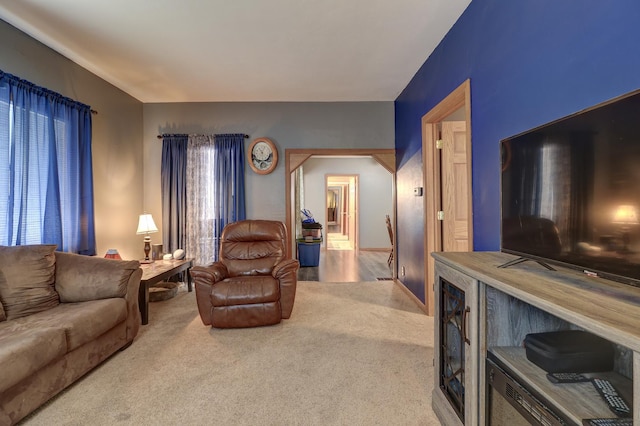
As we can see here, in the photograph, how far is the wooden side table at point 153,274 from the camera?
9.36 feet

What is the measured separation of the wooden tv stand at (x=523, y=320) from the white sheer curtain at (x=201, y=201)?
3482mm

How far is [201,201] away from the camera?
4.23m

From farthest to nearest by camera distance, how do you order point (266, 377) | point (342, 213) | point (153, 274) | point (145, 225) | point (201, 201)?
point (342, 213), point (201, 201), point (145, 225), point (153, 274), point (266, 377)

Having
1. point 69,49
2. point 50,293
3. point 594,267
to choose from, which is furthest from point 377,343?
point 69,49

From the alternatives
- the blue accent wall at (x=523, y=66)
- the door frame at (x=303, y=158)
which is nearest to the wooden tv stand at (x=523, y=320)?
the blue accent wall at (x=523, y=66)

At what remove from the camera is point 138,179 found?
163 inches

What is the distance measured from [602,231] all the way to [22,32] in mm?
4163

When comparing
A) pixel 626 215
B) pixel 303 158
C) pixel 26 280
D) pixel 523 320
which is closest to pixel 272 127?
pixel 303 158

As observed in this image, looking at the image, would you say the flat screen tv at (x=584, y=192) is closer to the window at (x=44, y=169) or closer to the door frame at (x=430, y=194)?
the door frame at (x=430, y=194)

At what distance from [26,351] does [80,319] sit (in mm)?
388

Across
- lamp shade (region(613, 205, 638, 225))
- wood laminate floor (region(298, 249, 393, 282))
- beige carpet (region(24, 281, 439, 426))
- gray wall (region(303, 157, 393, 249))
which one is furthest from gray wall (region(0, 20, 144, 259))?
gray wall (region(303, 157, 393, 249))

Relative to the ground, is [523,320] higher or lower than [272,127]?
lower

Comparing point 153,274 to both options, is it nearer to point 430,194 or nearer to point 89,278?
point 89,278

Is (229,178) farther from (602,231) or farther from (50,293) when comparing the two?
(602,231)
